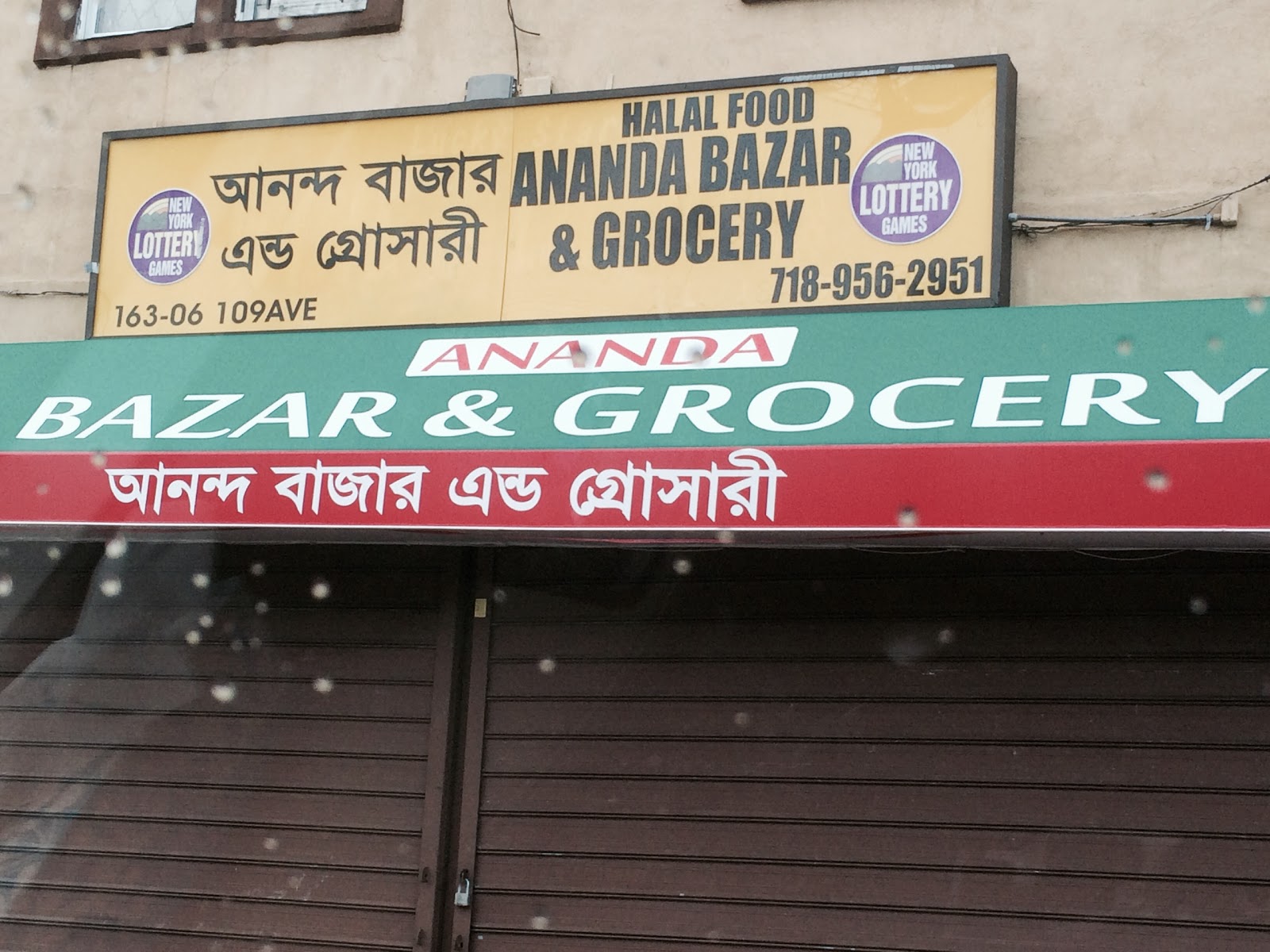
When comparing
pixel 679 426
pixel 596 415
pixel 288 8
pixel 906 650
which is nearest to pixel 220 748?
pixel 596 415

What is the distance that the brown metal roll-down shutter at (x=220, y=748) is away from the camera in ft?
22.8

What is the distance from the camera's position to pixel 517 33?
25.3 feet

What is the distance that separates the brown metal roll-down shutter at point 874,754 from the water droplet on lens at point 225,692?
4.18ft

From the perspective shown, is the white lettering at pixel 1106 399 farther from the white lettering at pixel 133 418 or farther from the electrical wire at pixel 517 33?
the white lettering at pixel 133 418

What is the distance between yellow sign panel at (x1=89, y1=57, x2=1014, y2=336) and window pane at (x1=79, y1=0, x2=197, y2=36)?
824 millimetres

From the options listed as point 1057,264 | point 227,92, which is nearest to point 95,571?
point 227,92

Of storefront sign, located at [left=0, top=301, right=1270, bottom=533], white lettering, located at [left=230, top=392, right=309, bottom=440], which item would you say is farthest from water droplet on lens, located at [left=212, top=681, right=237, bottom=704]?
white lettering, located at [left=230, top=392, right=309, bottom=440]

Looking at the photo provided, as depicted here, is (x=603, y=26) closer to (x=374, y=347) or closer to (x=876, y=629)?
(x=374, y=347)

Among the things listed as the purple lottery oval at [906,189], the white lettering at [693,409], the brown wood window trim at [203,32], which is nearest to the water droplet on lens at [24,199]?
the brown wood window trim at [203,32]

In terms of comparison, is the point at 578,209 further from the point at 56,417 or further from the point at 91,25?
the point at 91,25

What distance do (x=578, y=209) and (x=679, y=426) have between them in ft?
5.39

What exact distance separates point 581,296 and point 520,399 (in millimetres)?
899

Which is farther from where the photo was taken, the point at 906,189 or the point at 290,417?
the point at 906,189

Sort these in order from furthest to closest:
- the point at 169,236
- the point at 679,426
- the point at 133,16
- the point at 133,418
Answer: the point at 133,16, the point at 169,236, the point at 133,418, the point at 679,426
